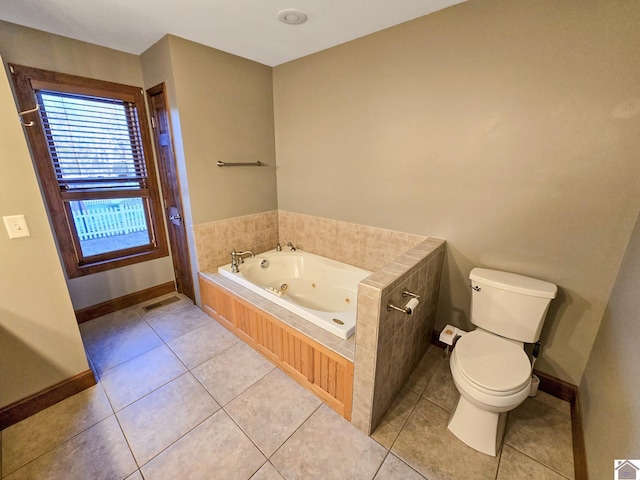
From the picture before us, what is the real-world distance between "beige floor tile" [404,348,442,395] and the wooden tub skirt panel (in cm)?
55

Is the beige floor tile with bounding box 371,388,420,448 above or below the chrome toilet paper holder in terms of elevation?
below

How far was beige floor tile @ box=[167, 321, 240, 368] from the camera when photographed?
208cm

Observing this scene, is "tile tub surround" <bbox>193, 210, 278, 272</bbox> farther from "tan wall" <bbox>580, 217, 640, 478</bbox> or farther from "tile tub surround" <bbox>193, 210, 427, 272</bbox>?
"tan wall" <bbox>580, 217, 640, 478</bbox>

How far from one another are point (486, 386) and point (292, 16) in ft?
8.00

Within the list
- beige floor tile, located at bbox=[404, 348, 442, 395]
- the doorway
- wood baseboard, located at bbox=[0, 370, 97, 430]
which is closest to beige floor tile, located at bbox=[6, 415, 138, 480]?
wood baseboard, located at bbox=[0, 370, 97, 430]

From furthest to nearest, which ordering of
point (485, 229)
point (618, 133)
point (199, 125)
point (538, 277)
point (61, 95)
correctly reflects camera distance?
point (199, 125)
point (61, 95)
point (485, 229)
point (538, 277)
point (618, 133)

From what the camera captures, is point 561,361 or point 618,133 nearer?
point 618,133

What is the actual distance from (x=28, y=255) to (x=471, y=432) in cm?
262

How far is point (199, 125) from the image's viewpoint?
2.28m

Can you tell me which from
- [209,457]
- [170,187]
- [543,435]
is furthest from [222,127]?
[543,435]

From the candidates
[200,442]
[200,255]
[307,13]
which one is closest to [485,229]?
[307,13]

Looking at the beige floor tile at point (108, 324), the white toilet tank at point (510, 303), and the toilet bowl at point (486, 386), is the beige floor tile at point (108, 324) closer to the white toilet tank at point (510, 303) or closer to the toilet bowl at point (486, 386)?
the toilet bowl at point (486, 386)

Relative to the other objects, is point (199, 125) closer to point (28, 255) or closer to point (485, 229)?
point (28, 255)

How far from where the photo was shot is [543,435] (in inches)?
59.5
